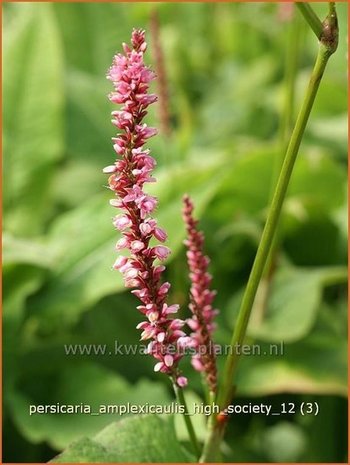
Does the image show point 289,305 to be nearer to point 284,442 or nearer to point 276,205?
point 284,442

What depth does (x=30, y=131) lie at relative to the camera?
7.23 ft

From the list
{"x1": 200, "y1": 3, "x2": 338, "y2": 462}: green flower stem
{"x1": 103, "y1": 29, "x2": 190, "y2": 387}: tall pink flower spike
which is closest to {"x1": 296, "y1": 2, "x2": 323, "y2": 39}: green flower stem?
{"x1": 200, "y1": 3, "x2": 338, "y2": 462}: green flower stem

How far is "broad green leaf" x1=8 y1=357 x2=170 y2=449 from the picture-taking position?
1588 millimetres

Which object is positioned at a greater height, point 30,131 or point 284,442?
point 30,131

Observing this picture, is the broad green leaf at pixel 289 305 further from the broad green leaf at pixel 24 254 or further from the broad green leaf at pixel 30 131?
the broad green leaf at pixel 30 131

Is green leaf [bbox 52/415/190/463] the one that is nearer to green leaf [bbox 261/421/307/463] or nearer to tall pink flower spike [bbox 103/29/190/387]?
tall pink flower spike [bbox 103/29/190/387]

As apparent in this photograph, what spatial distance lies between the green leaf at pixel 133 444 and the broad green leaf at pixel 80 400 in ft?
1.71

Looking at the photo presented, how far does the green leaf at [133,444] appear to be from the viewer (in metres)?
0.97

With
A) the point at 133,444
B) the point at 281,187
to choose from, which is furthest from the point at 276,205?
the point at 133,444

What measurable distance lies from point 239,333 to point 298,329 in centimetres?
82

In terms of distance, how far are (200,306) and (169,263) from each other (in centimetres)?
102

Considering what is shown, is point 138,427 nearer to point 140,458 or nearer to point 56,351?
point 140,458

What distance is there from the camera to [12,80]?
87.2 inches

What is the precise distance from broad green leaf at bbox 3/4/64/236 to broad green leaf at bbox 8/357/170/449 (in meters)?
0.52
